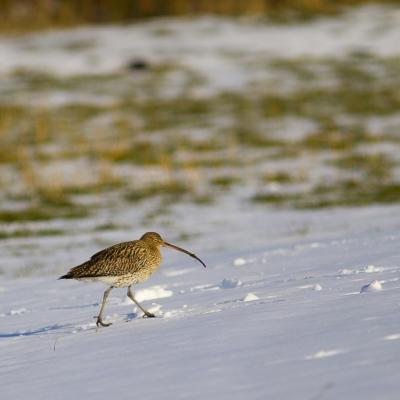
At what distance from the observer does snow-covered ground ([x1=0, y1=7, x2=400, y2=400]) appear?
592 centimetres

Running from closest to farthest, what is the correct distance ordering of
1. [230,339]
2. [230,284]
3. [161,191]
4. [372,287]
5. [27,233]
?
[230,339] → [372,287] → [230,284] → [27,233] → [161,191]

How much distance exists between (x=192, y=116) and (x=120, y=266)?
2672 cm

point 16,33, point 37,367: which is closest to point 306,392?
point 37,367

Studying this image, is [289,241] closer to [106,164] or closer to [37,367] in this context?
[37,367]

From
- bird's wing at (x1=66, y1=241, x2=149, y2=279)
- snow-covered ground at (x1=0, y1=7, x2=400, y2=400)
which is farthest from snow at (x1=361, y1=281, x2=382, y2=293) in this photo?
bird's wing at (x1=66, y1=241, x2=149, y2=279)

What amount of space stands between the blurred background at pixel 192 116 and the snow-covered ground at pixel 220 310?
23cm

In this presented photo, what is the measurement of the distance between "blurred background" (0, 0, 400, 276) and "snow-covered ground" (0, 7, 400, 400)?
0.76 feet

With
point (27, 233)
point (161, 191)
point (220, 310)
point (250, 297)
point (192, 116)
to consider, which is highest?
point (220, 310)

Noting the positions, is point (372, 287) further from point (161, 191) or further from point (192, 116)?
point (192, 116)

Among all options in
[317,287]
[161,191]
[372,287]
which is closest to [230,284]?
[317,287]

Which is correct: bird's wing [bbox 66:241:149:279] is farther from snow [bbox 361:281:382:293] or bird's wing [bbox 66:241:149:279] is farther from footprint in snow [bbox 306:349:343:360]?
footprint in snow [bbox 306:349:343:360]

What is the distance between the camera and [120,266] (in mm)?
9203

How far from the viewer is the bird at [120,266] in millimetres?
9086

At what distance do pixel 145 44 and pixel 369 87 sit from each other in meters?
12.6
